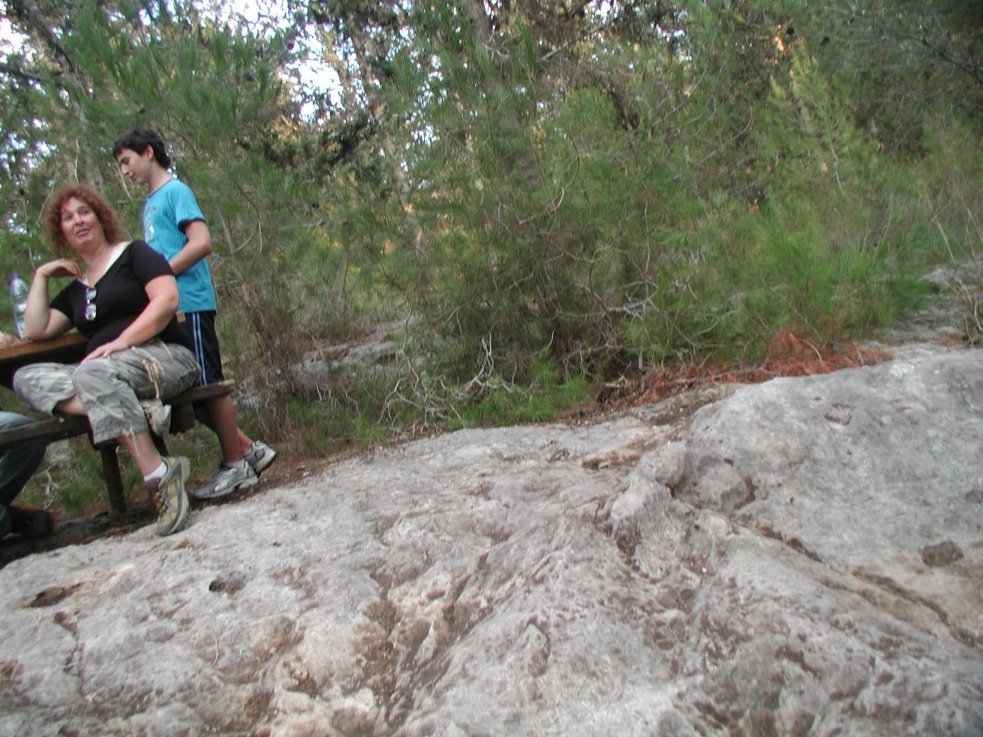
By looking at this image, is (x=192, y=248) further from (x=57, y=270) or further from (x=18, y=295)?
(x=18, y=295)

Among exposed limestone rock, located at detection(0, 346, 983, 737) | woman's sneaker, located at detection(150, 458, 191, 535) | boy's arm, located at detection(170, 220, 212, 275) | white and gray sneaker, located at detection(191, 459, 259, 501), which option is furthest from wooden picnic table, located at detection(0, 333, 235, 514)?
exposed limestone rock, located at detection(0, 346, 983, 737)

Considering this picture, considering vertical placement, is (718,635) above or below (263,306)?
below

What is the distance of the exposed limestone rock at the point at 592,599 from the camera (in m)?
1.38

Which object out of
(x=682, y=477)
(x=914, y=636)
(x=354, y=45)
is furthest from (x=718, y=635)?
(x=354, y=45)

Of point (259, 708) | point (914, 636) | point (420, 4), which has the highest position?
point (420, 4)

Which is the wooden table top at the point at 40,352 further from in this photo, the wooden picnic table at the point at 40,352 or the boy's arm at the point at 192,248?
the boy's arm at the point at 192,248

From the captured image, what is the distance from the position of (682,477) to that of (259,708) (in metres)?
1.28

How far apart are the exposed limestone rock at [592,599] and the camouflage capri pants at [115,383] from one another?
1.63ft

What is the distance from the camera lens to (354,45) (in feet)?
29.6

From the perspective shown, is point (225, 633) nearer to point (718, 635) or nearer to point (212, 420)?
point (718, 635)

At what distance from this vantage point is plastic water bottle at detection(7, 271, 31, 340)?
189 inches

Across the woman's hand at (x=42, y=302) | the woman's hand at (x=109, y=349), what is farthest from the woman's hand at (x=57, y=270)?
the woman's hand at (x=109, y=349)

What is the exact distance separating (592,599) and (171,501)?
1.87 m

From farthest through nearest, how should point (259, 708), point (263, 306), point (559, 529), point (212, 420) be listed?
point (263, 306)
point (212, 420)
point (559, 529)
point (259, 708)
